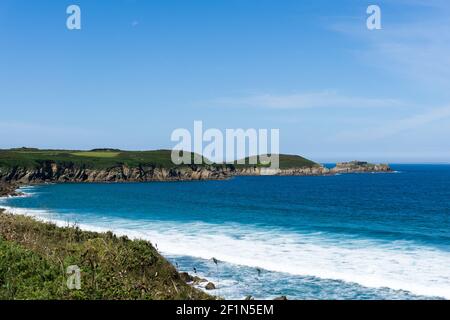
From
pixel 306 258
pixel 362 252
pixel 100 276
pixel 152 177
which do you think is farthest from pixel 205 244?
pixel 152 177

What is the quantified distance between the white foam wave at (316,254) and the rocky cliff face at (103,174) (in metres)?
102

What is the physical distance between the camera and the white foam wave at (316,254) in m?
25.7

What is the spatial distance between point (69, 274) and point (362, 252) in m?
26.5

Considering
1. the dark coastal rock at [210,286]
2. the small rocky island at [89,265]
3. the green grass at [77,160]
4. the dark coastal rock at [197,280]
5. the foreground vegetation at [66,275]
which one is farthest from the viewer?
the green grass at [77,160]

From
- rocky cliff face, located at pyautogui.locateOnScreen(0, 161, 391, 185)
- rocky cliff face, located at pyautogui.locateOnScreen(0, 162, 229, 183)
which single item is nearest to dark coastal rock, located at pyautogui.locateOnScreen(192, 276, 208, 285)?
rocky cliff face, located at pyautogui.locateOnScreen(0, 161, 391, 185)

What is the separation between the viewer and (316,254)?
33000 mm

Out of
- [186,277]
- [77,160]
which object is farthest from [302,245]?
[77,160]

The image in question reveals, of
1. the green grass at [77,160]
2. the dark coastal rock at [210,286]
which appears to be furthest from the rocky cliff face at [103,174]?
the dark coastal rock at [210,286]

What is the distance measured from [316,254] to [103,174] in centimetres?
13520

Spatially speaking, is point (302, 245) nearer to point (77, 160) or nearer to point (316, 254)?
point (316, 254)

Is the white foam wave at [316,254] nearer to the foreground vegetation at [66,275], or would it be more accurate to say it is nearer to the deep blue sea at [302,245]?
the deep blue sea at [302,245]
